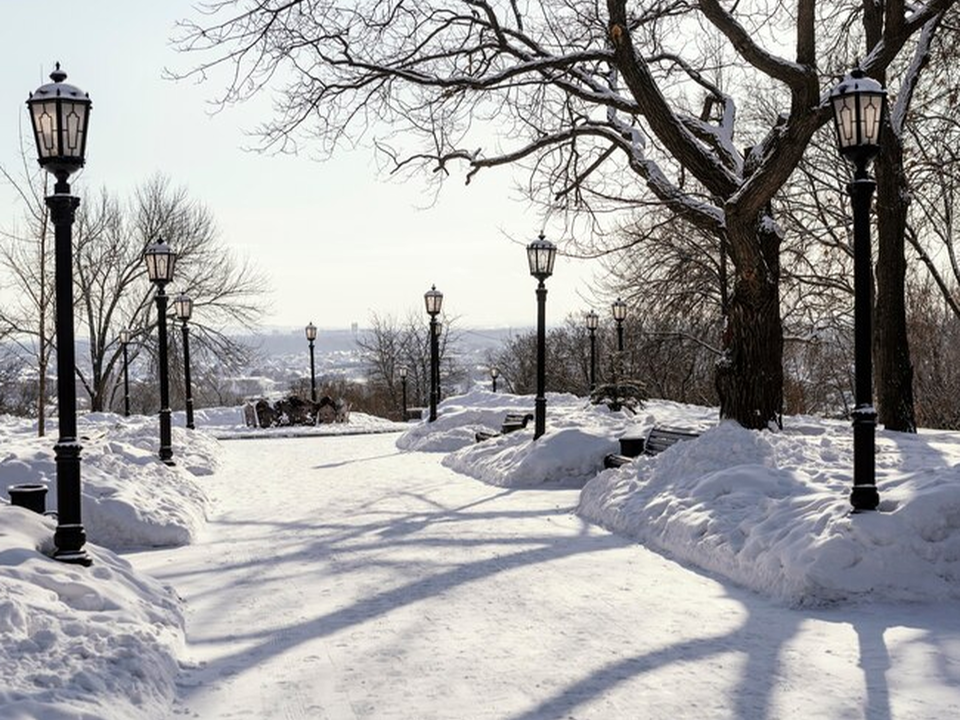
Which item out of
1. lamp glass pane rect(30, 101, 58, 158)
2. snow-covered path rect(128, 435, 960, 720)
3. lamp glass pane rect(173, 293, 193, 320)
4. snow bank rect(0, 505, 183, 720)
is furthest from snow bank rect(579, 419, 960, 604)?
lamp glass pane rect(173, 293, 193, 320)

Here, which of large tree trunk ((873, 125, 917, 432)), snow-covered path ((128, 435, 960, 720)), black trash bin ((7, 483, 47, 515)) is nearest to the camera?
snow-covered path ((128, 435, 960, 720))

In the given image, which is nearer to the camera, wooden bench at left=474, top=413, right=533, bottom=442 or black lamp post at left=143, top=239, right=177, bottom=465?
black lamp post at left=143, top=239, right=177, bottom=465

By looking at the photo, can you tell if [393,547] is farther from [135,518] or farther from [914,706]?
[914,706]

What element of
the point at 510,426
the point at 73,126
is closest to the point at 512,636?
the point at 73,126

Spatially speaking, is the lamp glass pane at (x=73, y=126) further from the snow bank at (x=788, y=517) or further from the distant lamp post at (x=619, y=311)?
the distant lamp post at (x=619, y=311)

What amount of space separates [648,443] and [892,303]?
238 inches

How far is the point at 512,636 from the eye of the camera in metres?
6.36

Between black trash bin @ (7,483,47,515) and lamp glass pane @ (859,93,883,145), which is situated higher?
lamp glass pane @ (859,93,883,145)

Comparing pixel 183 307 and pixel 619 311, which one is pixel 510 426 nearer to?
pixel 619 311

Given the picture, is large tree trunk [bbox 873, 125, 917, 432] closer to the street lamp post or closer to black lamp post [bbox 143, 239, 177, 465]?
the street lamp post

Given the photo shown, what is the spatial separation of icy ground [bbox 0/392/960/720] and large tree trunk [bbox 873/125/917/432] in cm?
454

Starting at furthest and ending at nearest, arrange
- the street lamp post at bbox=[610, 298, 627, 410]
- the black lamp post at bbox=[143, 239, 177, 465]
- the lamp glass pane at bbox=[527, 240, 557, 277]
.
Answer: the street lamp post at bbox=[610, 298, 627, 410], the lamp glass pane at bbox=[527, 240, 557, 277], the black lamp post at bbox=[143, 239, 177, 465]

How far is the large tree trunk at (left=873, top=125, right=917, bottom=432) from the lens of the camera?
678 inches

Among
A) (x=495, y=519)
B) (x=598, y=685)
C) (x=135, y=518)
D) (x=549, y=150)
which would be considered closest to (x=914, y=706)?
(x=598, y=685)
